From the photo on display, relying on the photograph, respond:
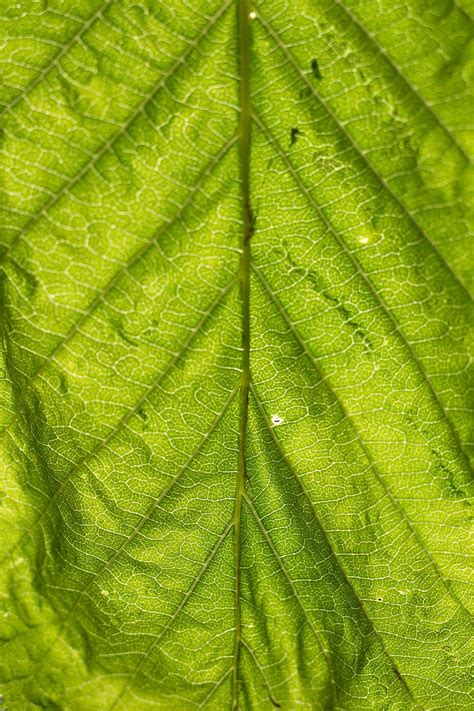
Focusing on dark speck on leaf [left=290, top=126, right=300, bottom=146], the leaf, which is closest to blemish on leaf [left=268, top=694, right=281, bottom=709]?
the leaf

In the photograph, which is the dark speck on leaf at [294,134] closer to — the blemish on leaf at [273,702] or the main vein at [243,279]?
the main vein at [243,279]

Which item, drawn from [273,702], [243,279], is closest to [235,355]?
[243,279]

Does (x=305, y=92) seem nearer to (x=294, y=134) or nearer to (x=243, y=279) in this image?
(x=294, y=134)

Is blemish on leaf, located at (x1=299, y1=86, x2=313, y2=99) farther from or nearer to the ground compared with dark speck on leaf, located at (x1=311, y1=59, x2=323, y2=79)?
nearer to the ground

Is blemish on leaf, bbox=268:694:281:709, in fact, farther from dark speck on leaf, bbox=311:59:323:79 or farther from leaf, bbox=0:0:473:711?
dark speck on leaf, bbox=311:59:323:79

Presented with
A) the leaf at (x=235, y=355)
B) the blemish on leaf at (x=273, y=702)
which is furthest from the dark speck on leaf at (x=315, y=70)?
the blemish on leaf at (x=273, y=702)

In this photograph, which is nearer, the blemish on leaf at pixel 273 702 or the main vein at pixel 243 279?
the main vein at pixel 243 279

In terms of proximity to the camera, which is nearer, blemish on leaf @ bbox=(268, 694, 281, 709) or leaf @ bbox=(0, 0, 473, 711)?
leaf @ bbox=(0, 0, 473, 711)

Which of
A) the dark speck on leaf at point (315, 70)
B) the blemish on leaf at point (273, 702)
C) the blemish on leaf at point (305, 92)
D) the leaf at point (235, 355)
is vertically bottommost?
the blemish on leaf at point (273, 702)
